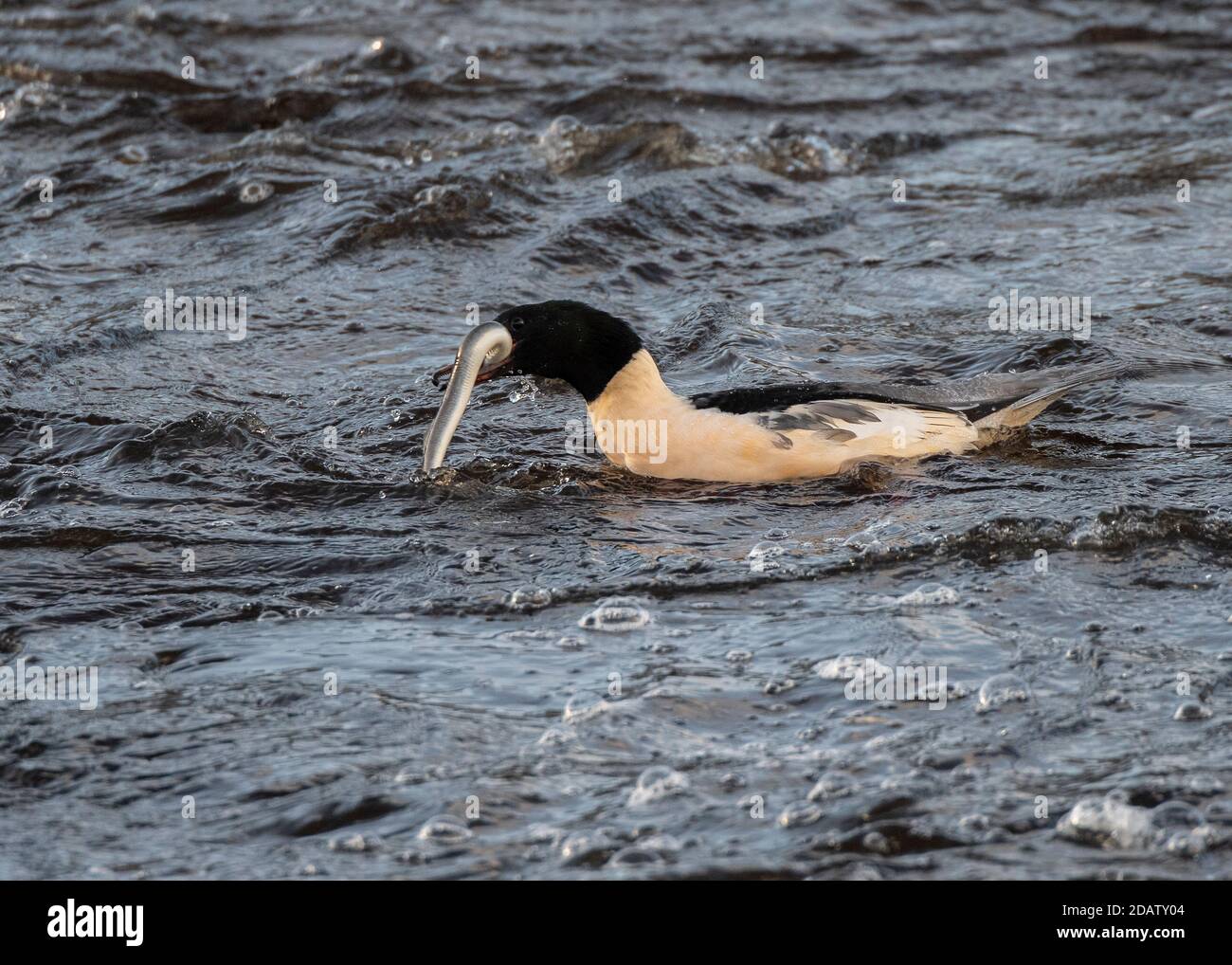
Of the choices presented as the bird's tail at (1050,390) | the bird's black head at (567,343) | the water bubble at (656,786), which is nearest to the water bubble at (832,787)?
the water bubble at (656,786)

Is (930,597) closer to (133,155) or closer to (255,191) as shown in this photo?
(255,191)

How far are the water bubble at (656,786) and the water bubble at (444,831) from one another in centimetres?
41

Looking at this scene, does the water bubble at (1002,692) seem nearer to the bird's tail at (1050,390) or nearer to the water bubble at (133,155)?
the bird's tail at (1050,390)

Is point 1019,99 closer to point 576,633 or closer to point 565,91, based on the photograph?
point 565,91

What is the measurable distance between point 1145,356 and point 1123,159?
3437 millimetres

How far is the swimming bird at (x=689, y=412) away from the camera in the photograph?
20.8 ft

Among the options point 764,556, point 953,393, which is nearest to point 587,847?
point 764,556

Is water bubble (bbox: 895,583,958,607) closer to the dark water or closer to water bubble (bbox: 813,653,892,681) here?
the dark water

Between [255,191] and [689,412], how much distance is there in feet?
15.1

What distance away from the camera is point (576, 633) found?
5219 mm

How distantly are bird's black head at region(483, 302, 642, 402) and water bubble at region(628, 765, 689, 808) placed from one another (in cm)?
235
